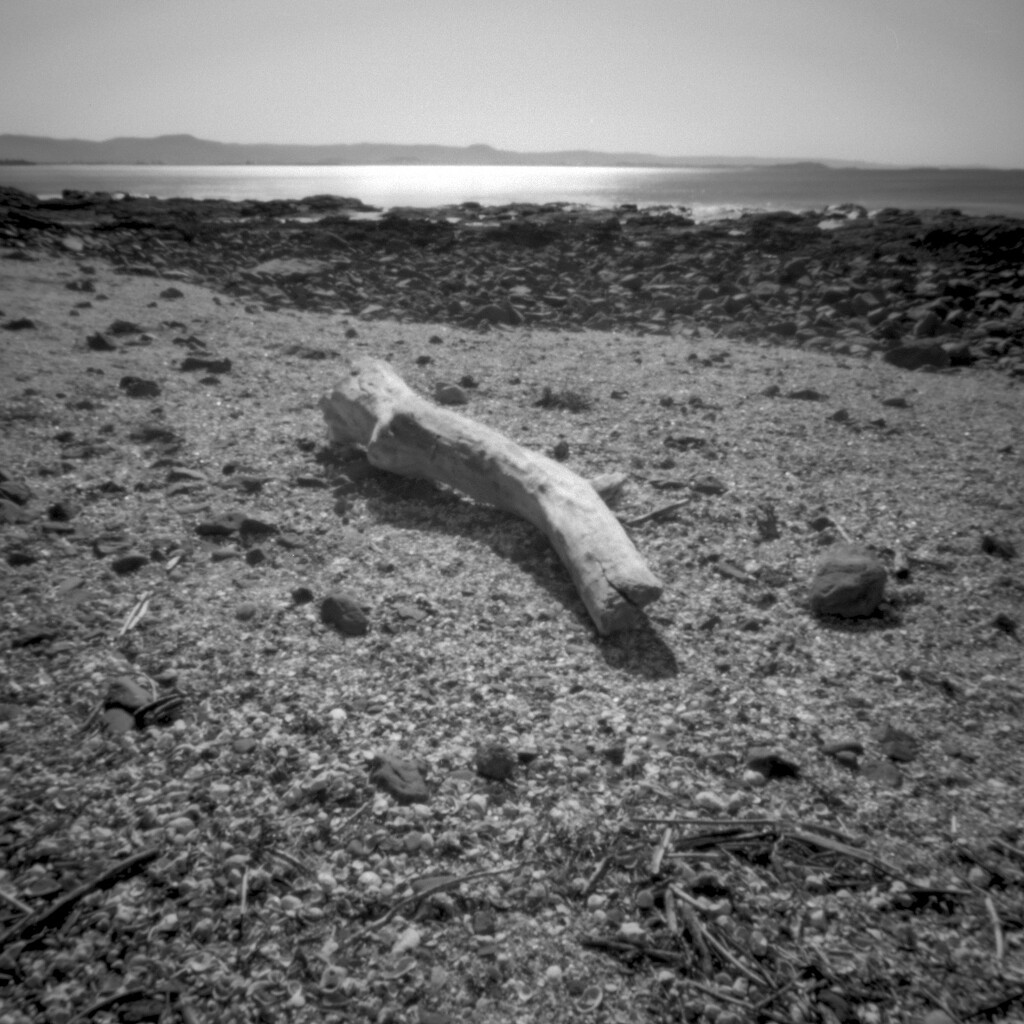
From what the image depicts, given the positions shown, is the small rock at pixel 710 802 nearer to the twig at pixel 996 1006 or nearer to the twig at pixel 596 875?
the twig at pixel 596 875

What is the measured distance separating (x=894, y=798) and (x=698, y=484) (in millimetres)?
2446

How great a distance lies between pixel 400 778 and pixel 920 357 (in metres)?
7.58

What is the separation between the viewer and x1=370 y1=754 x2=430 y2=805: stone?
219 centimetres

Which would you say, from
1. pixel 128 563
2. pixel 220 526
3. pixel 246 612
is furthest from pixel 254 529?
pixel 246 612

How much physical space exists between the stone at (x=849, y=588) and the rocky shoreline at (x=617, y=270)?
5479mm

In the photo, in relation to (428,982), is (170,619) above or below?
above

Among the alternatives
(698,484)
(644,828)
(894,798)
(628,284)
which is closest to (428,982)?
(644,828)

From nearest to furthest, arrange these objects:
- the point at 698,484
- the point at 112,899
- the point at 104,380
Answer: the point at 112,899 < the point at 698,484 < the point at 104,380

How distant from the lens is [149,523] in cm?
376

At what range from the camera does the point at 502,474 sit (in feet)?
12.5

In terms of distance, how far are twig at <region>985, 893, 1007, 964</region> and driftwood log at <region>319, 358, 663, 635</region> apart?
4.69ft

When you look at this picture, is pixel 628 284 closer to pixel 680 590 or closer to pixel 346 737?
pixel 680 590

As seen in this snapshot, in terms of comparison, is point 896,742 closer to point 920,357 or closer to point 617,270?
point 920,357

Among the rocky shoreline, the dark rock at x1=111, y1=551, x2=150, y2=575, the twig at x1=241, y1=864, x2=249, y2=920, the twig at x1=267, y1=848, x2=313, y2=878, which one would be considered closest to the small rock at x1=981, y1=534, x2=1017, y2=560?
the twig at x1=267, y1=848, x2=313, y2=878
